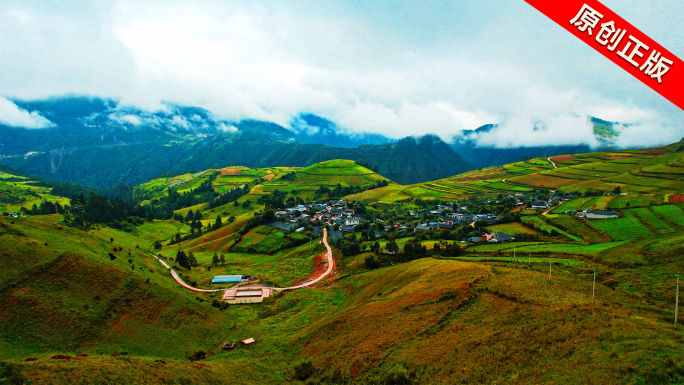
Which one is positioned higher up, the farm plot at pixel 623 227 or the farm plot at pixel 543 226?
the farm plot at pixel 623 227

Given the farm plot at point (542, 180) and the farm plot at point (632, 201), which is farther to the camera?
the farm plot at point (542, 180)

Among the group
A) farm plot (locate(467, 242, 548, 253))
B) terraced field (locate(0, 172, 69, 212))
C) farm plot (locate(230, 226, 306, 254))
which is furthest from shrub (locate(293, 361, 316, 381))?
terraced field (locate(0, 172, 69, 212))

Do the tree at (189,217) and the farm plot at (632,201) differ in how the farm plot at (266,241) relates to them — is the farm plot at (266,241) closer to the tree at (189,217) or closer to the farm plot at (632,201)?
the tree at (189,217)

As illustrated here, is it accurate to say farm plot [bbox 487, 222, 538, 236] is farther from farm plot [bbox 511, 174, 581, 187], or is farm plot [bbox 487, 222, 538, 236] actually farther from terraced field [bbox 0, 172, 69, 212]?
terraced field [bbox 0, 172, 69, 212]

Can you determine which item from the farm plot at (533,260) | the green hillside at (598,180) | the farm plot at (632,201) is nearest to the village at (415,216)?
the farm plot at (632,201)

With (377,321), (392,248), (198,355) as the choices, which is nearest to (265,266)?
(392,248)

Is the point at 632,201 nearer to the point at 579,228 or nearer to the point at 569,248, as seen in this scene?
the point at 579,228
